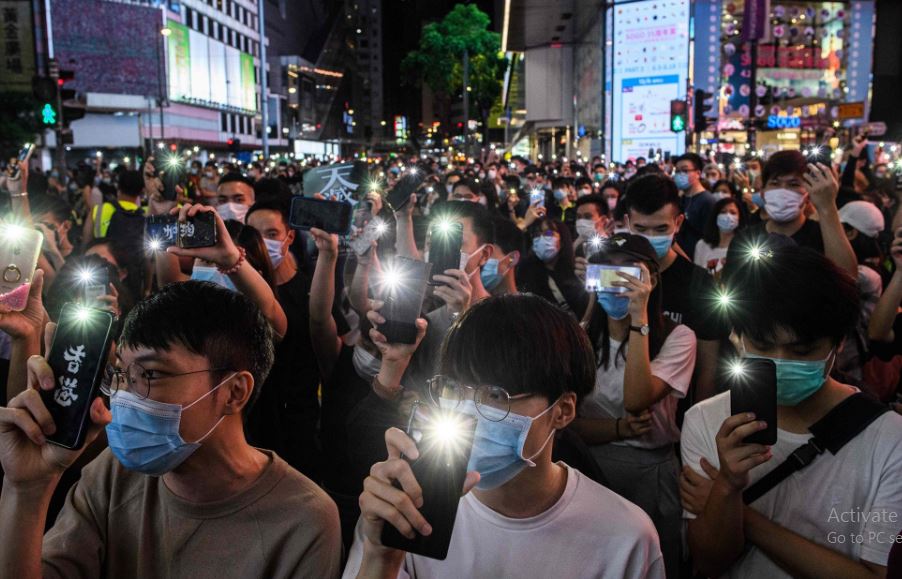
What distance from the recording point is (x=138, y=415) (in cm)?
215

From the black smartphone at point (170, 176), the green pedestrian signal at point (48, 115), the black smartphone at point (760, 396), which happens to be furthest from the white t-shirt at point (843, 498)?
the green pedestrian signal at point (48, 115)

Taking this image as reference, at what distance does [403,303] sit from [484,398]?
90cm

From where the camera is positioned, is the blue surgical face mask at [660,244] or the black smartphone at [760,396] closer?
the black smartphone at [760,396]

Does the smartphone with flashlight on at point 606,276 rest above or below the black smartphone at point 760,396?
above

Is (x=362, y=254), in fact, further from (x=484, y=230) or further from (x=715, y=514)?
(x=715, y=514)

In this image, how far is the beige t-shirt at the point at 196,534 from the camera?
2092mm

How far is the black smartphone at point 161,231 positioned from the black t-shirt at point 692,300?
7.03 feet

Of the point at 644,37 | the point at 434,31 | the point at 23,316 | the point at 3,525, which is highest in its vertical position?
the point at 434,31

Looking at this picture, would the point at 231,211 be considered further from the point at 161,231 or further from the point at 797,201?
the point at 797,201

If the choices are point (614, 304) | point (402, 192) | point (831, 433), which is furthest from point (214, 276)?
point (831, 433)

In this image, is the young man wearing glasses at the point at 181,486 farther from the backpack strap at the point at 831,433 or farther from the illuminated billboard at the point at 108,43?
the illuminated billboard at the point at 108,43

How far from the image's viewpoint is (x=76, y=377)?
1910mm

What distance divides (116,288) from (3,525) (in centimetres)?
250

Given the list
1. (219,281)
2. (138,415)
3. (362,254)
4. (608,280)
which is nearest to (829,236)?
(608,280)
